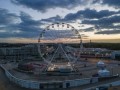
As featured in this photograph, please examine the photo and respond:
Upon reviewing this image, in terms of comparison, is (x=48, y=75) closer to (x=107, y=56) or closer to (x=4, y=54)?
(x=107, y=56)

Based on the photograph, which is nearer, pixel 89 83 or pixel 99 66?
pixel 89 83

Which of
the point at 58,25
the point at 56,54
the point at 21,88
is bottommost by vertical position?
the point at 21,88

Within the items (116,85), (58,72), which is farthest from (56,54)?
(116,85)

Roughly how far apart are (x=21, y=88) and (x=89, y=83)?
9.67m

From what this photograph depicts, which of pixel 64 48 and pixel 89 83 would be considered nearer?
pixel 89 83

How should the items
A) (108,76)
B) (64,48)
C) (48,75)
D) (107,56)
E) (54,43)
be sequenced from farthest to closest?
(107,56) → (64,48) → (54,43) → (48,75) → (108,76)

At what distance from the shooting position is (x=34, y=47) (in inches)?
3910

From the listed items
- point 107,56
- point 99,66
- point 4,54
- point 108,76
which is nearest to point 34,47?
point 4,54

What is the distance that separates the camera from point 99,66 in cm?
5500

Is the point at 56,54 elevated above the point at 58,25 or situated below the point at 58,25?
below

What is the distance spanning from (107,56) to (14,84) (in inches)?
1968

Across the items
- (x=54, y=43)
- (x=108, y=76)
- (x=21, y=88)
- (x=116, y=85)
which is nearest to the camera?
(x=116, y=85)

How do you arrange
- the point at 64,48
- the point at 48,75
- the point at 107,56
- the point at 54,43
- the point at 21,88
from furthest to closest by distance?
the point at 107,56 < the point at 64,48 < the point at 54,43 < the point at 48,75 < the point at 21,88

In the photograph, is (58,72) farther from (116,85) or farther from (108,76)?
(116,85)
